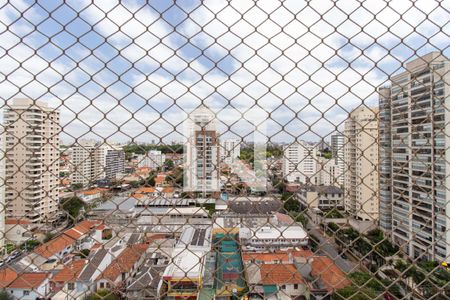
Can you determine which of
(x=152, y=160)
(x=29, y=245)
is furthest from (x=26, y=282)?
(x=152, y=160)

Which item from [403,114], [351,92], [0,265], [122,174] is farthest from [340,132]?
[0,265]

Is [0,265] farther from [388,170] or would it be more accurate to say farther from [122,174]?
[388,170]

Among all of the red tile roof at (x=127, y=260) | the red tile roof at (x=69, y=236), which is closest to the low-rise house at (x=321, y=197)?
the red tile roof at (x=127, y=260)

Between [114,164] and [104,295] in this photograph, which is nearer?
[104,295]

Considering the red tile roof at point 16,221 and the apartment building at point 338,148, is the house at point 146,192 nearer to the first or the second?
the red tile roof at point 16,221

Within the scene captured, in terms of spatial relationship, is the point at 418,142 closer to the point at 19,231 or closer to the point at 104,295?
the point at 104,295

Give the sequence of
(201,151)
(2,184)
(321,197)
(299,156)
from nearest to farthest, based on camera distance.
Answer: (2,184)
(201,151)
(299,156)
(321,197)
